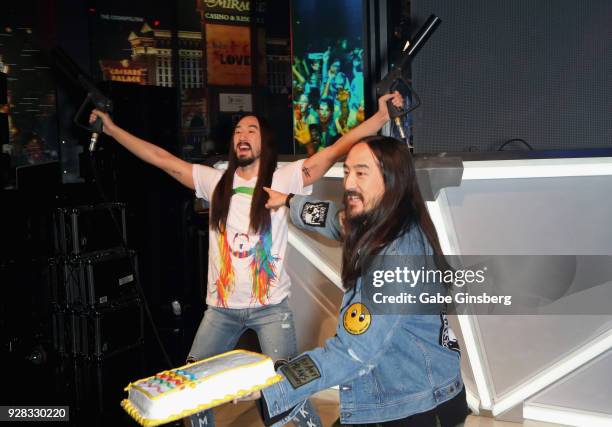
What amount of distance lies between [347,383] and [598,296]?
163 centimetres

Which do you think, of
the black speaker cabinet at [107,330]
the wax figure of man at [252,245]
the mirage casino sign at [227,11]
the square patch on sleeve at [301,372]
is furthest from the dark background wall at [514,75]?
the mirage casino sign at [227,11]

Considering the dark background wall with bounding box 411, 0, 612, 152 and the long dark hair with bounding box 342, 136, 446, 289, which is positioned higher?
the dark background wall with bounding box 411, 0, 612, 152

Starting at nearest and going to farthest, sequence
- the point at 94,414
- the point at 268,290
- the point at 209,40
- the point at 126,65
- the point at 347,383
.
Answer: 1. the point at 347,383
2. the point at 268,290
3. the point at 94,414
4. the point at 126,65
5. the point at 209,40

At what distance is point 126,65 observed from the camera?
283 inches

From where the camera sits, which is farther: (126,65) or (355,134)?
(126,65)

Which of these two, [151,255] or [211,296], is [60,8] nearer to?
[151,255]

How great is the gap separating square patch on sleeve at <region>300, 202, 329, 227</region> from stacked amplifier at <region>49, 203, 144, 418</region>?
248cm

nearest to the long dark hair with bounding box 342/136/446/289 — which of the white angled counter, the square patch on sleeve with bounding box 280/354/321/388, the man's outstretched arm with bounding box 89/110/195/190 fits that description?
the square patch on sleeve with bounding box 280/354/321/388

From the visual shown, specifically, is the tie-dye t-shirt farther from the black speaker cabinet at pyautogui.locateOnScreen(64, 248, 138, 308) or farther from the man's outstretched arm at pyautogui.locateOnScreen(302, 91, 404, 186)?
the black speaker cabinet at pyautogui.locateOnScreen(64, 248, 138, 308)

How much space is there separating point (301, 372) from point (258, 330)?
1.04 metres

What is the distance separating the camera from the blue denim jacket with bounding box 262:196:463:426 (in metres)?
1.44

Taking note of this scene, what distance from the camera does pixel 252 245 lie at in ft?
8.17

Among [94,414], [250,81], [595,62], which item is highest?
[250,81]

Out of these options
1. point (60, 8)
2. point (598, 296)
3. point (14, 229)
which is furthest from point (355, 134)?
point (60, 8)
